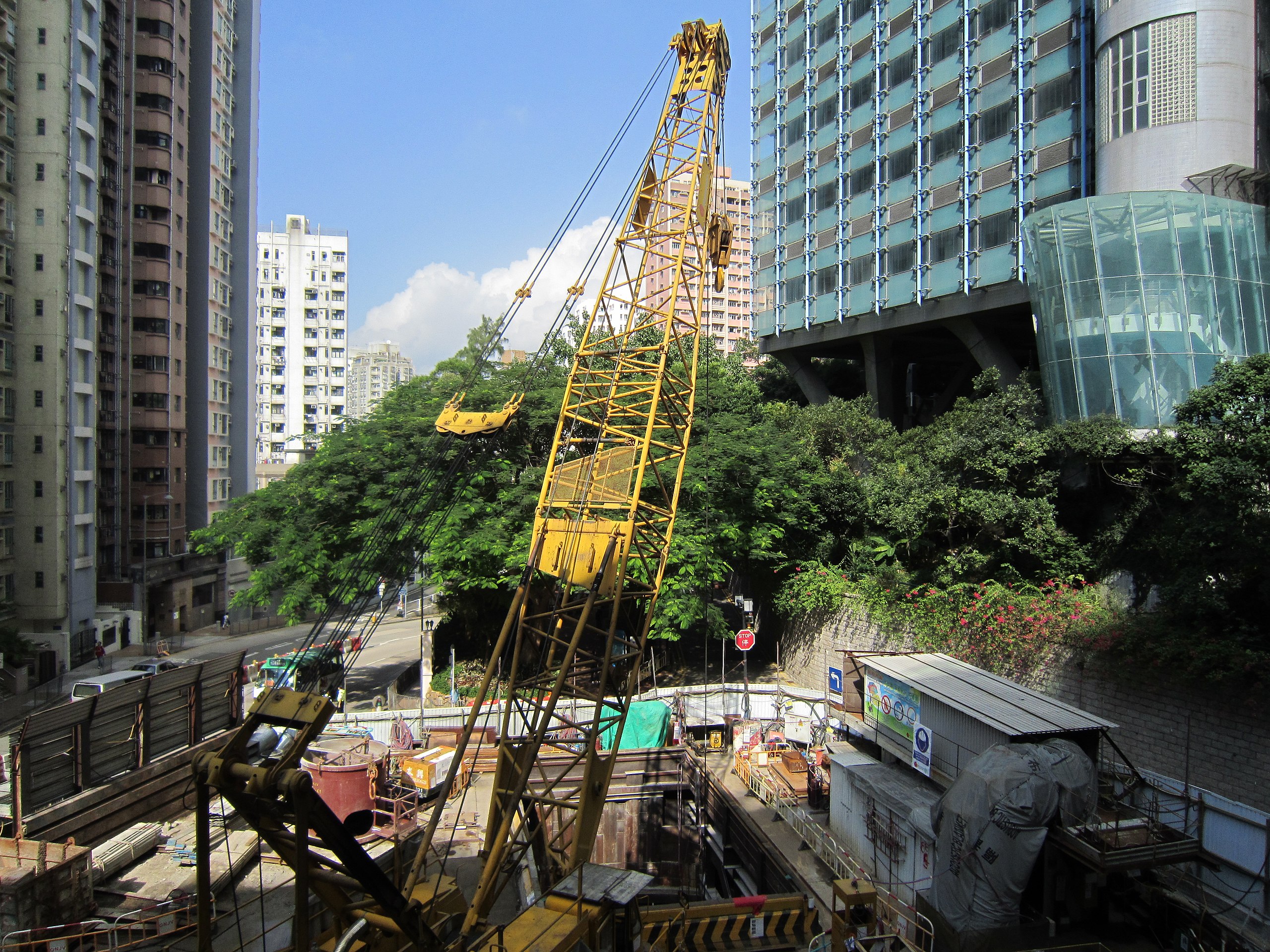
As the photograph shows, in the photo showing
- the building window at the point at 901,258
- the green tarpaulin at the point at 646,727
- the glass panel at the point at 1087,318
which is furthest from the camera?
the building window at the point at 901,258

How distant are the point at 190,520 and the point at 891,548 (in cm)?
3402

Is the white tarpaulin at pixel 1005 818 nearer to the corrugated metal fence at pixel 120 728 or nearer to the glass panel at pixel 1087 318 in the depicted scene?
the corrugated metal fence at pixel 120 728

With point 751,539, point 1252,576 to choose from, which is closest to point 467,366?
point 751,539

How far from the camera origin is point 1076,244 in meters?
25.4

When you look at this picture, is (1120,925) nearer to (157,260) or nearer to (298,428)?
(157,260)

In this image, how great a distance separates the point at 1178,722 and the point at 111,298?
41453 mm

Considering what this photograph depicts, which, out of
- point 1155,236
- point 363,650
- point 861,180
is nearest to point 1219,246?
point 1155,236

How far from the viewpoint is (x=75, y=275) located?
112ft

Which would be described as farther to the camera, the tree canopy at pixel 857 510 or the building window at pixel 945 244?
the building window at pixel 945 244

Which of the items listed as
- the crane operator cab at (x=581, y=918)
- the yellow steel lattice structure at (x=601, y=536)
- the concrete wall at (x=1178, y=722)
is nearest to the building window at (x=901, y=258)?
the yellow steel lattice structure at (x=601, y=536)

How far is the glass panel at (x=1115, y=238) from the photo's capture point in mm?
24484

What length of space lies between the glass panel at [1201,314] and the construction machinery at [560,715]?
14109 mm

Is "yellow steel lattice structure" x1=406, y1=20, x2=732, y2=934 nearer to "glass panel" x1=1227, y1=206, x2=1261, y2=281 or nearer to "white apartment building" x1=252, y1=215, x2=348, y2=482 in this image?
"glass panel" x1=1227, y1=206, x2=1261, y2=281

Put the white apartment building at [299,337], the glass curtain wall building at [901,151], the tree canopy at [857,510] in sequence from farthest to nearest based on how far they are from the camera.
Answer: the white apartment building at [299,337] < the glass curtain wall building at [901,151] < the tree canopy at [857,510]
